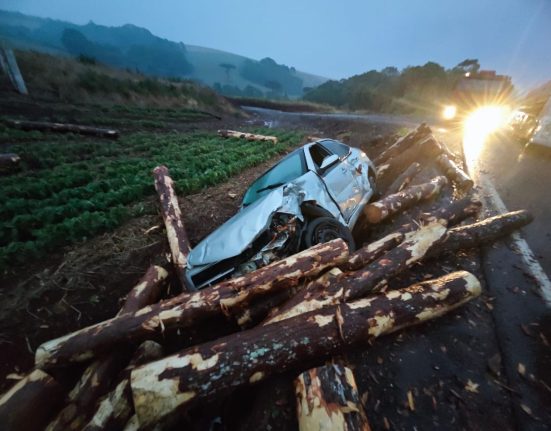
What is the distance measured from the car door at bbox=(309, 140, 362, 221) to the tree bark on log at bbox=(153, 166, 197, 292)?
92.1 inches

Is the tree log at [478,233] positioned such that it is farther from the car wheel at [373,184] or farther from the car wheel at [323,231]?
the car wheel at [373,184]

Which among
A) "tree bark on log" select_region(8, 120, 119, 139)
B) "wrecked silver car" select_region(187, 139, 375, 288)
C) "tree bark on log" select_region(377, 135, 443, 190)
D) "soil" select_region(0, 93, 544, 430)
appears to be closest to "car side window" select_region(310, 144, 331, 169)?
"wrecked silver car" select_region(187, 139, 375, 288)

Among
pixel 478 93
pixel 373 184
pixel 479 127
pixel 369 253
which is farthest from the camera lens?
pixel 478 93

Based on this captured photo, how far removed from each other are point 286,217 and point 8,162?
763cm

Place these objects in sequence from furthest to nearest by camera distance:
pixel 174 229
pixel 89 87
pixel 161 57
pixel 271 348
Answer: pixel 161 57
pixel 89 87
pixel 174 229
pixel 271 348

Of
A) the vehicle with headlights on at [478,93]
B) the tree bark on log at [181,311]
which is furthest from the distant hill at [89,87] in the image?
the vehicle with headlights on at [478,93]

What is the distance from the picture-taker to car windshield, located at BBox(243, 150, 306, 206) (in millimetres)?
4066

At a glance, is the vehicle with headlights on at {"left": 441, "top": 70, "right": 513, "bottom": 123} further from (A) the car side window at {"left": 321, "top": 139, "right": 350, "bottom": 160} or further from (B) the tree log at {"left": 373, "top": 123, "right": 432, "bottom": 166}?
(A) the car side window at {"left": 321, "top": 139, "right": 350, "bottom": 160}

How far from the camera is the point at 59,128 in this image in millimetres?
10703

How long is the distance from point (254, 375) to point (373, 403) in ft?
3.13

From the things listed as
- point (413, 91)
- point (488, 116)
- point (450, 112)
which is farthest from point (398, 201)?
point (413, 91)

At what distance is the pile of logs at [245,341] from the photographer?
168 centimetres

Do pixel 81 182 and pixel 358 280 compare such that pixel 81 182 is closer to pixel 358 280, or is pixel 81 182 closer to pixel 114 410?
pixel 114 410

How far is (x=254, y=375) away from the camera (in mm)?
1846
